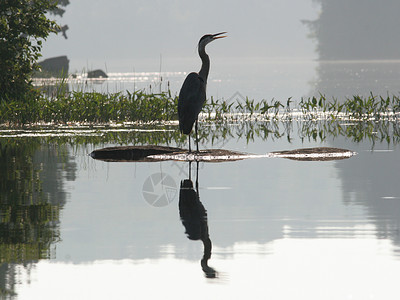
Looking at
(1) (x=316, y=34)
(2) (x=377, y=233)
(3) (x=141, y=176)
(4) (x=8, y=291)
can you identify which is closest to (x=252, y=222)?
(2) (x=377, y=233)

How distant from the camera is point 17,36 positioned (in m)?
21.7

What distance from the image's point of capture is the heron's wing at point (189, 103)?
15906mm

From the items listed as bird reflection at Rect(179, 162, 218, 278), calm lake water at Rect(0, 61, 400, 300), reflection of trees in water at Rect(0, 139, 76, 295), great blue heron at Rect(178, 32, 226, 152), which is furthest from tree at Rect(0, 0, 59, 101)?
bird reflection at Rect(179, 162, 218, 278)

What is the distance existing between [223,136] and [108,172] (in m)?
7.67

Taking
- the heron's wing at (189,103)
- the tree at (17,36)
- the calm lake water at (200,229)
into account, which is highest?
the tree at (17,36)

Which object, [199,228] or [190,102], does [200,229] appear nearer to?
[199,228]

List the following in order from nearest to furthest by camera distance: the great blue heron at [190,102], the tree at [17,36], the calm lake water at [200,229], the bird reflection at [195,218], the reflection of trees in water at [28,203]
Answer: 1. the calm lake water at [200,229]
2. the bird reflection at [195,218]
3. the reflection of trees in water at [28,203]
4. the great blue heron at [190,102]
5. the tree at [17,36]

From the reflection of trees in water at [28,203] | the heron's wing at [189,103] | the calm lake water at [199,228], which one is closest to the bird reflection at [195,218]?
the calm lake water at [199,228]

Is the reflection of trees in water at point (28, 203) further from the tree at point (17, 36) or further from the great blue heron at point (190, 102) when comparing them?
the tree at point (17, 36)

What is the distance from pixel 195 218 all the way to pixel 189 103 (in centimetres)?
620

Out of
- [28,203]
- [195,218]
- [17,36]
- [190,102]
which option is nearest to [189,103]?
[190,102]

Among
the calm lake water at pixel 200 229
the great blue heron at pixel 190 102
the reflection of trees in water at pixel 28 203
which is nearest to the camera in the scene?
the calm lake water at pixel 200 229

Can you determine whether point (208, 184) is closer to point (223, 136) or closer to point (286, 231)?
point (286, 231)

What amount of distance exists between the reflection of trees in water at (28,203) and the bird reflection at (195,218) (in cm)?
139
